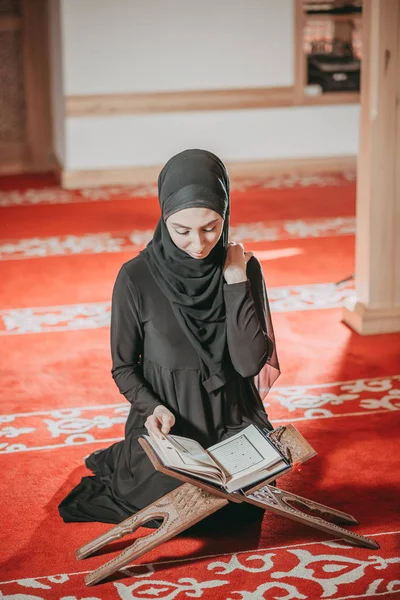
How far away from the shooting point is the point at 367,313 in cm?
471

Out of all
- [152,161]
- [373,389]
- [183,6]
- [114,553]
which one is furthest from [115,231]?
[114,553]

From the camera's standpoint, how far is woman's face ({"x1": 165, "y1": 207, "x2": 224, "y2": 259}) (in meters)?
2.55

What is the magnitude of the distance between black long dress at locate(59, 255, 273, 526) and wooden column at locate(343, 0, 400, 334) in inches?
74.0

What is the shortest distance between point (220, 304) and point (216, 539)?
72 centimetres

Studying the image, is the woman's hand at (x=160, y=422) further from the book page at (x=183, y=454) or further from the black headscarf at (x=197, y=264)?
the black headscarf at (x=197, y=264)

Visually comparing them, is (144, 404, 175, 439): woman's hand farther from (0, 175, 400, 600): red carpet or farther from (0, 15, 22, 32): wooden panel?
(0, 15, 22, 32): wooden panel

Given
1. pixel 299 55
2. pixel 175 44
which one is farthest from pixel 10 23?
pixel 299 55

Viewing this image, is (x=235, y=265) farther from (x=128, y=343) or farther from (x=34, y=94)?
(x=34, y=94)

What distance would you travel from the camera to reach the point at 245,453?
8.61 ft

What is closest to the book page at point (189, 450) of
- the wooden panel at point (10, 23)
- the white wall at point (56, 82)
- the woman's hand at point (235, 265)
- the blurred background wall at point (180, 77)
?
the woman's hand at point (235, 265)

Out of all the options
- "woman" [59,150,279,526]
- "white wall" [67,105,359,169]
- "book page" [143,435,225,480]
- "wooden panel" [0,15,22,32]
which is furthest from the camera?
"wooden panel" [0,15,22,32]

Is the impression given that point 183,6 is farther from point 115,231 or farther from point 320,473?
point 320,473

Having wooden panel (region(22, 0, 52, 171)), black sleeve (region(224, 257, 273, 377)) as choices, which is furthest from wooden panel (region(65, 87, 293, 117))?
black sleeve (region(224, 257, 273, 377))

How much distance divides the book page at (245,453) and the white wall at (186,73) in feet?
21.6
